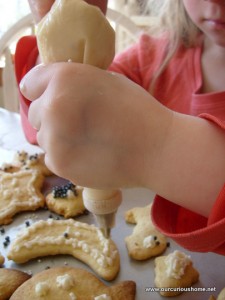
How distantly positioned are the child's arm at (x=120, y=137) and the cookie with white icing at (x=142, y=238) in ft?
0.78

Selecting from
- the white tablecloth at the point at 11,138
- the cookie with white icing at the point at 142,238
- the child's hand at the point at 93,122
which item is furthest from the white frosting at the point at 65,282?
the white tablecloth at the point at 11,138

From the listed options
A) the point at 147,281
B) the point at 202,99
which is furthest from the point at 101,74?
the point at 202,99

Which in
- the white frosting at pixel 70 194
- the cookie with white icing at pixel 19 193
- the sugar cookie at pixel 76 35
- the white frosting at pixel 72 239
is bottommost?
the cookie with white icing at pixel 19 193

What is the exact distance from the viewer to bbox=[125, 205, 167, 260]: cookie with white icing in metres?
0.50

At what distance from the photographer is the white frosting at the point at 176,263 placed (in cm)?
46

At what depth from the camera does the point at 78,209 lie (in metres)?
0.59

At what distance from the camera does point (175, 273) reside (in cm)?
46

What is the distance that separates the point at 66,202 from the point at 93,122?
0.35m

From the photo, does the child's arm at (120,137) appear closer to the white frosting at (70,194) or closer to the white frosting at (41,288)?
the white frosting at (41,288)

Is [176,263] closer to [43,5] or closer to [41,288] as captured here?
[41,288]

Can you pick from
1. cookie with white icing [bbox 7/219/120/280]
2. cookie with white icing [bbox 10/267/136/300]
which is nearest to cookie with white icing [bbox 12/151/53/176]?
cookie with white icing [bbox 7/219/120/280]

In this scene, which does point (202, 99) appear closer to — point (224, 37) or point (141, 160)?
point (224, 37)

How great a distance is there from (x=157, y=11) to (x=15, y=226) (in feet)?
1.81

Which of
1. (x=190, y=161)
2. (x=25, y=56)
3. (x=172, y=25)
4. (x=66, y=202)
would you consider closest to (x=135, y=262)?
(x=66, y=202)
